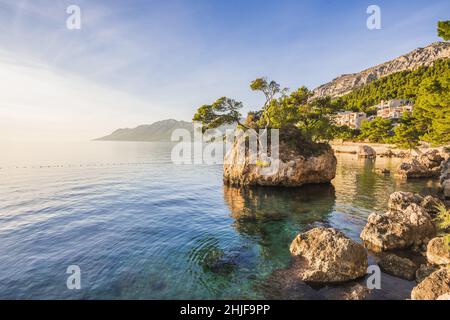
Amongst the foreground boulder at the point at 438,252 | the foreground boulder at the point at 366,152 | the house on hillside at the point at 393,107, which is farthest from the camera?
the house on hillside at the point at 393,107

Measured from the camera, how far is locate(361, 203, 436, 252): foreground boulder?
14117 mm

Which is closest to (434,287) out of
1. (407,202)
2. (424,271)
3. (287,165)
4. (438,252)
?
(424,271)

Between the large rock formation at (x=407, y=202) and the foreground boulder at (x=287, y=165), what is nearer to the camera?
the large rock formation at (x=407, y=202)

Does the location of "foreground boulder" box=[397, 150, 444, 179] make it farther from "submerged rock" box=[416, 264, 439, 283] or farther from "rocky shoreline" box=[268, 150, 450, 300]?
"submerged rock" box=[416, 264, 439, 283]

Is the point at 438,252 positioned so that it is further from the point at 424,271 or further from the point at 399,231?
the point at 399,231

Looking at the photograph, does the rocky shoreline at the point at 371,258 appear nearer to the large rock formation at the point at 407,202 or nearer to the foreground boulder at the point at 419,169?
the large rock formation at the point at 407,202

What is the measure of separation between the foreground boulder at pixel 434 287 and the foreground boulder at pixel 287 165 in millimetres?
24346

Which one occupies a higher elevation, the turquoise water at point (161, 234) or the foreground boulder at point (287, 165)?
the foreground boulder at point (287, 165)

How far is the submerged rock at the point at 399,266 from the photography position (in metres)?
11.3

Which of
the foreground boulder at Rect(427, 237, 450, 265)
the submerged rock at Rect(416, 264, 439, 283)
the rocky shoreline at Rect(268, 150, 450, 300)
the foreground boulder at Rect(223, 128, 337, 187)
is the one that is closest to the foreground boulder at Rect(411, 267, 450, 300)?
Answer: the rocky shoreline at Rect(268, 150, 450, 300)

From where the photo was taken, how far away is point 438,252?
11992 millimetres

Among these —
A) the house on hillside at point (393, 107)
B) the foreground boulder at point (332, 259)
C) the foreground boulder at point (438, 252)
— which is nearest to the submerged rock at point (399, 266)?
A: the foreground boulder at point (438, 252)

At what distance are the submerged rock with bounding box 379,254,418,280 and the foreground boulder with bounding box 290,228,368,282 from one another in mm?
1260
